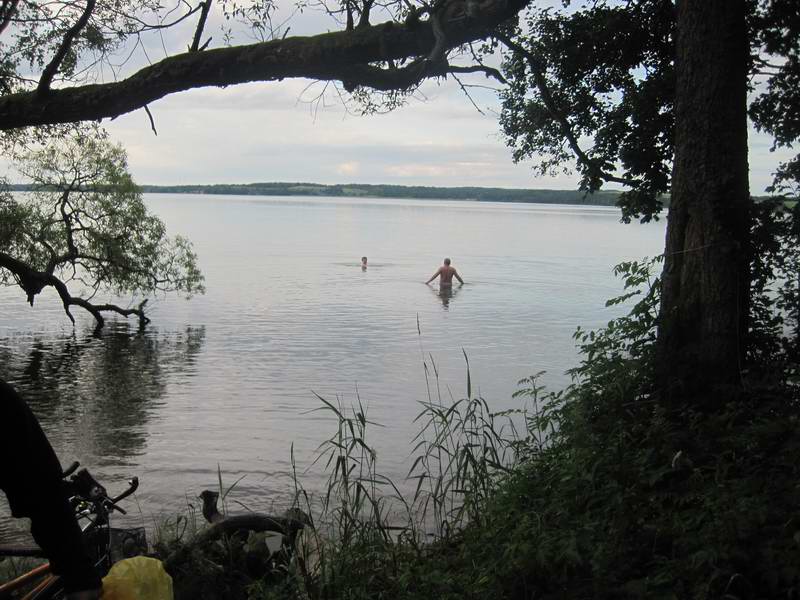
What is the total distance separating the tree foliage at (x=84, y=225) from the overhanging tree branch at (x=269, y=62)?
15.6 m

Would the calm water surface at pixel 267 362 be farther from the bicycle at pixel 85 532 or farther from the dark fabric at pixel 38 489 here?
the dark fabric at pixel 38 489

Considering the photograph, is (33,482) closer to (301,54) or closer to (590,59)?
(301,54)

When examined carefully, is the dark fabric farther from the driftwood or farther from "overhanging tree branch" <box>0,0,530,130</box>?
"overhanging tree branch" <box>0,0,530,130</box>

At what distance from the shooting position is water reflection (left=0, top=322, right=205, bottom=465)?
46.3ft

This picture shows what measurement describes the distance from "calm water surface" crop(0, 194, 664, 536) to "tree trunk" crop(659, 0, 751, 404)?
5795 mm

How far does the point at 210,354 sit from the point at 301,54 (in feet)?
54.8

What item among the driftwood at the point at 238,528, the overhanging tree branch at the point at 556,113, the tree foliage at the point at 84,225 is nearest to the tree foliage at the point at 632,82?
the overhanging tree branch at the point at 556,113

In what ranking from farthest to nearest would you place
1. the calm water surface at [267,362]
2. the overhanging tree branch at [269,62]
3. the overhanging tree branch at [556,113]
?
the calm water surface at [267,362], the overhanging tree branch at [556,113], the overhanging tree branch at [269,62]

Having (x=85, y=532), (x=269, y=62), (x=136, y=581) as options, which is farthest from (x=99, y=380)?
(x=136, y=581)

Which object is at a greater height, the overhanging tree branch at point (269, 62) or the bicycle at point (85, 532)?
the overhanging tree branch at point (269, 62)

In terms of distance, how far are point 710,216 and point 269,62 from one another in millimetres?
4642

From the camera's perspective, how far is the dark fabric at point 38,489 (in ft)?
7.39

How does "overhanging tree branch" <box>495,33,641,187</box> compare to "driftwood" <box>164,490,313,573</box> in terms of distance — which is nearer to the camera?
"driftwood" <box>164,490,313,573</box>

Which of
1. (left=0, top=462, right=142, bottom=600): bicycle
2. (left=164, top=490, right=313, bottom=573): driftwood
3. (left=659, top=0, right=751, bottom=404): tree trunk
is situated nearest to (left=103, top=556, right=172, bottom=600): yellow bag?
(left=0, top=462, right=142, bottom=600): bicycle
